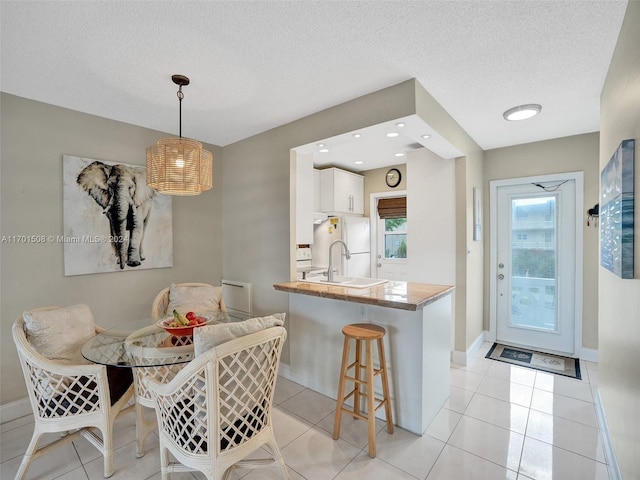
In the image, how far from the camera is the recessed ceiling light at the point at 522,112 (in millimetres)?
2612

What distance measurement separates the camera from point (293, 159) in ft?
9.91

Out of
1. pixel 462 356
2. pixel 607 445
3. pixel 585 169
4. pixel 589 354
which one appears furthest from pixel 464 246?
pixel 589 354

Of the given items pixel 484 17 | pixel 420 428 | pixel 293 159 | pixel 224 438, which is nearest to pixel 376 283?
pixel 420 428

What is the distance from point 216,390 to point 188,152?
1531mm

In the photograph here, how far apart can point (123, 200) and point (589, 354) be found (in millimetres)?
5252

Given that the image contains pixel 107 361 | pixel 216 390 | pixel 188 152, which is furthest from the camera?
pixel 188 152

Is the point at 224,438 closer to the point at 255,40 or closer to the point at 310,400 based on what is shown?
the point at 310,400

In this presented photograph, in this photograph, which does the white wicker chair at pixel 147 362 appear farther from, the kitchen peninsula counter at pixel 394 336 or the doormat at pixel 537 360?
the doormat at pixel 537 360

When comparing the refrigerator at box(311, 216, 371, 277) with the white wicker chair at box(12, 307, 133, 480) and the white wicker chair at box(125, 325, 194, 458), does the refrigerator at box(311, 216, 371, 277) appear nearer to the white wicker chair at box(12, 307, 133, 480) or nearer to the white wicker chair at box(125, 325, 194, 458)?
the white wicker chair at box(125, 325, 194, 458)

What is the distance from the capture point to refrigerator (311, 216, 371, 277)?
4.60 m

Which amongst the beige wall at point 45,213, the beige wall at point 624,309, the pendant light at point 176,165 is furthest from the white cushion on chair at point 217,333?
the beige wall at point 45,213

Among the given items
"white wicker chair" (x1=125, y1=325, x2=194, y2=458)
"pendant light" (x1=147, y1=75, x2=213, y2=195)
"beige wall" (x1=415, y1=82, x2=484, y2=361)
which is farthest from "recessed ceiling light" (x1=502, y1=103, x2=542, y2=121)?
"white wicker chair" (x1=125, y1=325, x2=194, y2=458)

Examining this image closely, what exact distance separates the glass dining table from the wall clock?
348 cm

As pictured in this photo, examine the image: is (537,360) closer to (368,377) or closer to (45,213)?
(368,377)
